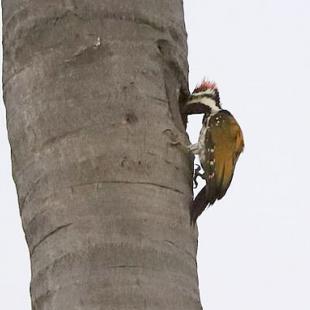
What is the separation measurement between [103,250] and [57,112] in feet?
1.77

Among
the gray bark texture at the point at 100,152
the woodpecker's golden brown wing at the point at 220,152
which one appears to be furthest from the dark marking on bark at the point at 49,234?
the woodpecker's golden brown wing at the point at 220,152

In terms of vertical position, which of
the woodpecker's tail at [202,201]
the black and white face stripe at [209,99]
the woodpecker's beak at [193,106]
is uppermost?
the black and white face stripe at [209,99]

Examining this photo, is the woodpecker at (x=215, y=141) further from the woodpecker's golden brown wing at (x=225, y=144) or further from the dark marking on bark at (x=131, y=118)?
the dark marking on bark at (x=131, y=118)

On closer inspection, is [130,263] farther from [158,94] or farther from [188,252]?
[158,94]

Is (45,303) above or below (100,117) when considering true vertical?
below

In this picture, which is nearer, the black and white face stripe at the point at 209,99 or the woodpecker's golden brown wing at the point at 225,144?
the black and white face stripe at the point at 209,99

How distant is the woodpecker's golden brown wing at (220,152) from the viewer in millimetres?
4219

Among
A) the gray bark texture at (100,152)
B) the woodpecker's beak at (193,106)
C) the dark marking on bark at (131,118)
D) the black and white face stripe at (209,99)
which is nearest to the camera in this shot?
the gray bark texture at (100,152)

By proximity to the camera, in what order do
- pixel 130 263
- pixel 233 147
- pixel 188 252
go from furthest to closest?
pixel 233 147 < pixel 188 252 < pixel 130 263

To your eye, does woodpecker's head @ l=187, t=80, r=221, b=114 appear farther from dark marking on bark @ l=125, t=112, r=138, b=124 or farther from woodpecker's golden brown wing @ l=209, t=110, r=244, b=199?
dark marking on bark @ l=125, t=112, r=138, b=124

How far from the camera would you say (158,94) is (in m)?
3.34

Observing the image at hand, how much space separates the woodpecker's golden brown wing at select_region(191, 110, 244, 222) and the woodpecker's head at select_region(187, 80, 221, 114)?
83mm

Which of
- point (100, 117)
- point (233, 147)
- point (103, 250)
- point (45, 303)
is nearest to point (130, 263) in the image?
point (103, 250)

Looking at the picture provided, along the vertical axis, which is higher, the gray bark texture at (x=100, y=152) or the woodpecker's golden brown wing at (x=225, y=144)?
the woodpecker's golden brown wing at (x=225, y=144)
